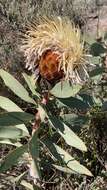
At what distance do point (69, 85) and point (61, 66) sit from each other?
132mm

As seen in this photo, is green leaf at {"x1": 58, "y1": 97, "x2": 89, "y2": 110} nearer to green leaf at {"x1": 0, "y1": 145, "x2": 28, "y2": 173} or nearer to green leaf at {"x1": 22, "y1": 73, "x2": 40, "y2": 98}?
green leaf at {"x1": 22, "y1": 73, "x2": 40, "y2": 98}

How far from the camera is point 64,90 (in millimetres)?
2410

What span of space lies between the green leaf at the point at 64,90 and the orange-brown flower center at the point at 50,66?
42mm

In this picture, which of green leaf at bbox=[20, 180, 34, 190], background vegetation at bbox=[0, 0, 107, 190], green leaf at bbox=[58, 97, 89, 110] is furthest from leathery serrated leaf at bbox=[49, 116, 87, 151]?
green leaf at bbox=[20, 180, 34, 190]

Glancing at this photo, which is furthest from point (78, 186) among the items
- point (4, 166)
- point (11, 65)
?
point (11, 65)

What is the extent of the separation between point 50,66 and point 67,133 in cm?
38

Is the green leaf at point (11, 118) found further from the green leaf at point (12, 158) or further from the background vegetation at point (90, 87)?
the background vegetation at point (90, 87)

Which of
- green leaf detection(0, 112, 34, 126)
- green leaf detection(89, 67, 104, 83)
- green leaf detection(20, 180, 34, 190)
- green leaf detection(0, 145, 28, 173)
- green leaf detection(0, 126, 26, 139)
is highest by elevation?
green leaf detection(89, 67, 104, 83)

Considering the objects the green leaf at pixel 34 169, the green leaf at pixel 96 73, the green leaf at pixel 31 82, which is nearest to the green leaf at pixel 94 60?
the green leaf at pixel 96 73

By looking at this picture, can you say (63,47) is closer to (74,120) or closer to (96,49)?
(96,49)

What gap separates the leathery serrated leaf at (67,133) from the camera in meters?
2.48

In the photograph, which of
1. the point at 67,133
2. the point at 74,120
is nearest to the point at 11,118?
the point at 67,133

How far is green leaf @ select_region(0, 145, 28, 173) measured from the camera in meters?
2.37

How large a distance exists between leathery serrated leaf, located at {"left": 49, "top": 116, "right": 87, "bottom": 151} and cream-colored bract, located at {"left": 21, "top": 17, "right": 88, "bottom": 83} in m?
0.25
